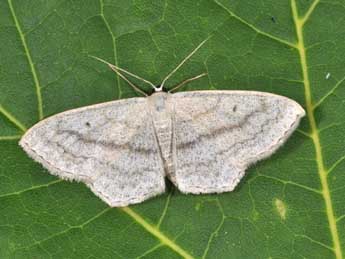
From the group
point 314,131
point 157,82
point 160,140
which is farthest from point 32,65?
point 314,131

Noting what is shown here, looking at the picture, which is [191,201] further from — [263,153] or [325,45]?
[325,45]

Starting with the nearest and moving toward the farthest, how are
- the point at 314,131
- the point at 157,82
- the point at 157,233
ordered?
the point at 314,131
the point at 157,233
the point at 157,82

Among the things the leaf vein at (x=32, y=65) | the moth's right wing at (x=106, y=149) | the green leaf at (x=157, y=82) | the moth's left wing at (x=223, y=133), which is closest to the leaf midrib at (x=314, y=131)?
the green leaf at (x=157, y=82)

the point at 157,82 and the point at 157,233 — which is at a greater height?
the point at 157,82

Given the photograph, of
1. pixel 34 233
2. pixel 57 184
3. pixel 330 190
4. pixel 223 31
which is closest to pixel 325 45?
pixel 223 31

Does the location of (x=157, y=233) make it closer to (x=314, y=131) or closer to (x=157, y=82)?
(x=157, y=82)

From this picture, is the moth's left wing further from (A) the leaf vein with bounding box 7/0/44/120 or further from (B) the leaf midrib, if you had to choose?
(A) the leaf vein with bounding box 7/0/44/120

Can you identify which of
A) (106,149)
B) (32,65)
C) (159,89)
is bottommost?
(106,149)
